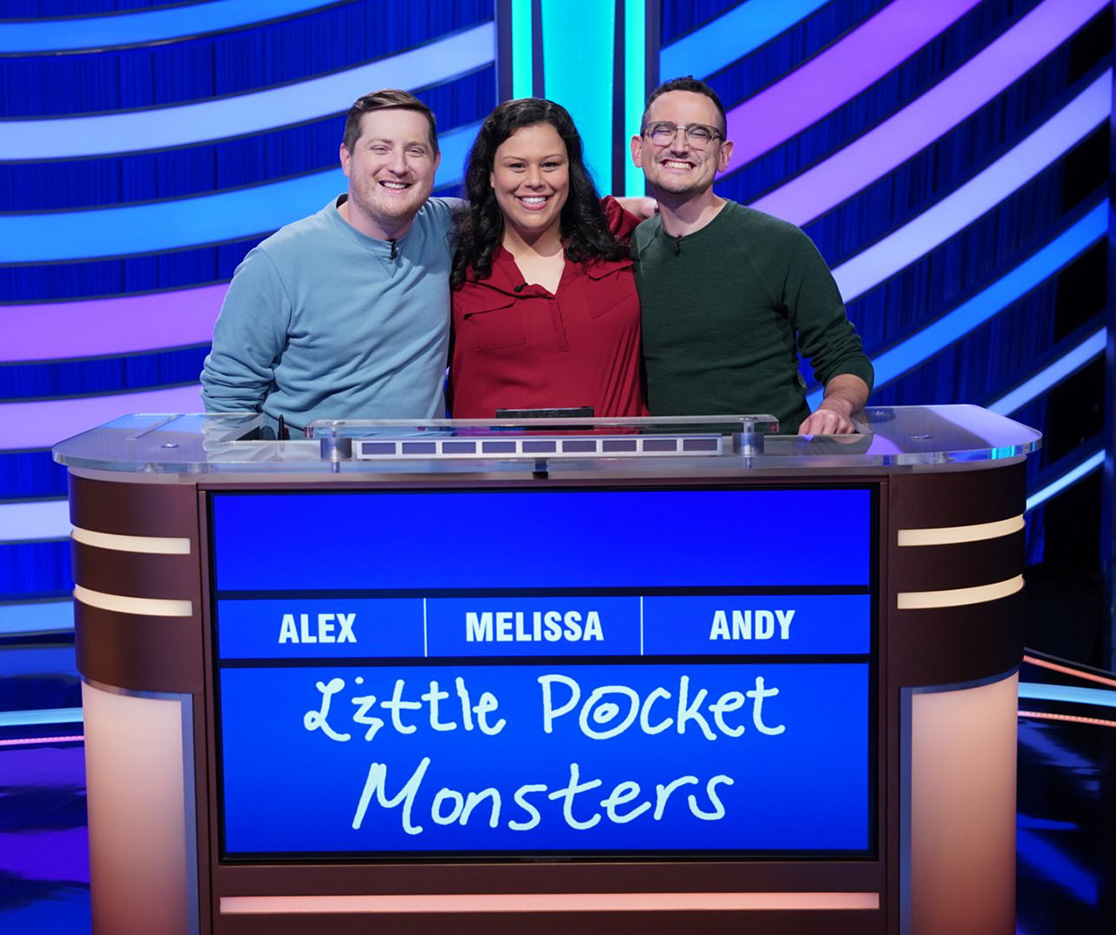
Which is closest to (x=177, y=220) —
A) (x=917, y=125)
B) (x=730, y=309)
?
(x=730, y=309)

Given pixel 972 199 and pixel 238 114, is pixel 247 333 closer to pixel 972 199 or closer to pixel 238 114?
pixel 238 114

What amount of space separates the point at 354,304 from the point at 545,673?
102 cm

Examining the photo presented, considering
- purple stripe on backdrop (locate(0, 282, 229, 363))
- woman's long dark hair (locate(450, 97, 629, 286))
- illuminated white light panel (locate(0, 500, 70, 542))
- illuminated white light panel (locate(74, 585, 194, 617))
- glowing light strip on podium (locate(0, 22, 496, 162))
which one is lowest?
illuminated white light panel (locate(0, 500, 70, 542))

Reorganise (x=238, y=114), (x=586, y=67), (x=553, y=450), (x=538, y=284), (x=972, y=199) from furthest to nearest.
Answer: (x=972, y=199)
(x=238, y=114)
(x=586, y=67)
(x=538, y=284)
(x=553, y=450)

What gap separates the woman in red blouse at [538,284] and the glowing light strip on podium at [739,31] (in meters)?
2.02

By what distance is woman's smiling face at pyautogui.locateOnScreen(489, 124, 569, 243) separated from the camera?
302cm

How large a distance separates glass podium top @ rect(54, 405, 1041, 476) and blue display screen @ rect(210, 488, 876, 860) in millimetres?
52

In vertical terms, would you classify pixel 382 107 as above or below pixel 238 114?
below

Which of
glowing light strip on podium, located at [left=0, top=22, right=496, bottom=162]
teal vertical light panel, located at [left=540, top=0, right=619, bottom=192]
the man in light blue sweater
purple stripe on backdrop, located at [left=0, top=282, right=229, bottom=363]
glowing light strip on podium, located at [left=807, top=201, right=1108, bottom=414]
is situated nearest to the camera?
the man in light blue sweater

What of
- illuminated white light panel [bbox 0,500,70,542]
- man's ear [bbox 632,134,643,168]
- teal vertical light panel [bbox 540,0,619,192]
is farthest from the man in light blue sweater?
illuminated white light panel [bbox 0,500,70,542]

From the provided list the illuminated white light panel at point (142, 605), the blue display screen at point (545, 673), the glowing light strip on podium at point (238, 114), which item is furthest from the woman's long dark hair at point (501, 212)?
the glowing light strip on podium at point (238, 114)

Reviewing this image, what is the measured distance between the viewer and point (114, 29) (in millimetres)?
4789

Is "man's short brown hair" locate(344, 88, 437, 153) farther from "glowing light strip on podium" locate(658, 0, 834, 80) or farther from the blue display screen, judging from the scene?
"glowing light strip on podium" locate(658, 0, 834, 80)

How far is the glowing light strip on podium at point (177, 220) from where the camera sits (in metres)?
4.89
